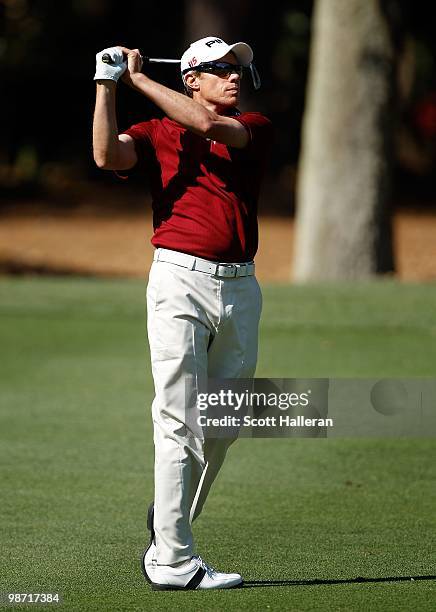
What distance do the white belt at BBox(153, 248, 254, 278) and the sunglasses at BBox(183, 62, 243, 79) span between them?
0.76 metres

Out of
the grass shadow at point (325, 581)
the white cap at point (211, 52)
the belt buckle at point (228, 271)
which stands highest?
the white cap at point (211, 52)

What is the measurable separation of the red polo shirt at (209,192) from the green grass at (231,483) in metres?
1.35

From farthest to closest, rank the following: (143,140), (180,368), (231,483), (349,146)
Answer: (349,146), (231,483), (143,140), (180,368)

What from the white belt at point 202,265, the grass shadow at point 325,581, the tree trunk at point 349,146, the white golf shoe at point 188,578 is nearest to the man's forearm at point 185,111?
the white belt at point 202,265

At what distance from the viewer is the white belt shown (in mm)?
5086

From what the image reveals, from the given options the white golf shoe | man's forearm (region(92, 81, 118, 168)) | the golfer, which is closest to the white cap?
the golfer

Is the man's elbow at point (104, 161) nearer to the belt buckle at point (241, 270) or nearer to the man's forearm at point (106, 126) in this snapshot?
the man's forearm at point (106, 126)

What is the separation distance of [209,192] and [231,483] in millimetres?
2512

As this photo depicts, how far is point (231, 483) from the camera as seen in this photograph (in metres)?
7.23

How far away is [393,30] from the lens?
18.5m

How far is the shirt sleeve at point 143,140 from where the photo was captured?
17.3 ft

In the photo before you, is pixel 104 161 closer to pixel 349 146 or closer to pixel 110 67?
pixel 110 67

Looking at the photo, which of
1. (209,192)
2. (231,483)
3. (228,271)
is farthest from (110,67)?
(231,483)

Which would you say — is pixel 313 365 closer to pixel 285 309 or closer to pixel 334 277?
pixel 285 309
